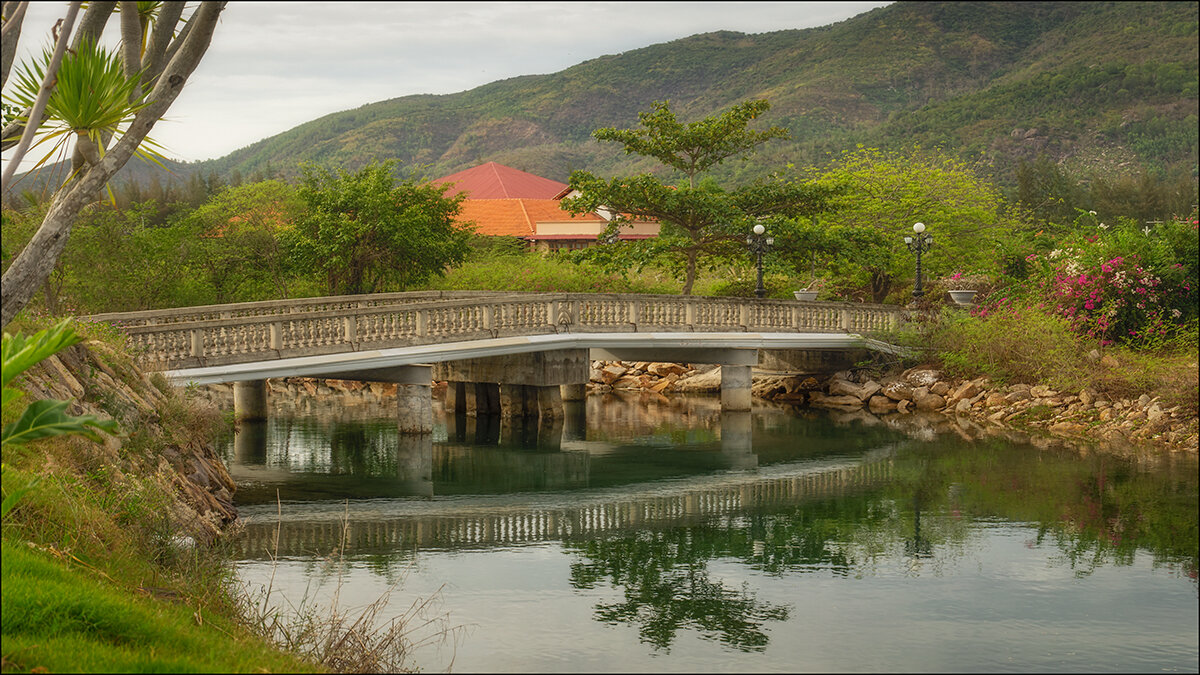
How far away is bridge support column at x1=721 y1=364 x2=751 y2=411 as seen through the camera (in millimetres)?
31422

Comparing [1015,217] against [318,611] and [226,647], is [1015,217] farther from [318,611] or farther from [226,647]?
[226,647]

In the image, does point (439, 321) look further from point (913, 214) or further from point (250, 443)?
point (913, 214)

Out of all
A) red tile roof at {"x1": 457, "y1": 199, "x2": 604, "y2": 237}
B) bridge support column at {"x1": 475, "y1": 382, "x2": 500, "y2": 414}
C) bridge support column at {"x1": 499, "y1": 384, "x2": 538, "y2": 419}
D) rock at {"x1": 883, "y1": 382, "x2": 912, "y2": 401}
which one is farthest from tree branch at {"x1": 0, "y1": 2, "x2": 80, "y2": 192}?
red tile roof at {"x1": 457, "y1": 199, "x2": 604, "y2": 237}

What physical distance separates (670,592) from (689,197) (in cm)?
2066

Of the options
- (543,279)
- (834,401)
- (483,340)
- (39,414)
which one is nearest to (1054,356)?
(834,401)

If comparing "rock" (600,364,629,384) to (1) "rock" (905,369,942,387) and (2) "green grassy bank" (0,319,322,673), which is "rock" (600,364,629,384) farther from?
(2) "green grassy bank" (0,319,322,673)

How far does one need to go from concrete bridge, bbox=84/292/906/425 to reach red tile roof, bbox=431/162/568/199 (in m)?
38.2

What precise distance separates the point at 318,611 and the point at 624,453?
13793mm

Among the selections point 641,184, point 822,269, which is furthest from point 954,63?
point 641,184

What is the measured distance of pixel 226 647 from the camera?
8.03 metres

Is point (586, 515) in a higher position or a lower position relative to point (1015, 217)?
lower

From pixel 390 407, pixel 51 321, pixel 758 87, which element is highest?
Result: pixel 758 87

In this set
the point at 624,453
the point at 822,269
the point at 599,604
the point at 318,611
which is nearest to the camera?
the point at 318,611

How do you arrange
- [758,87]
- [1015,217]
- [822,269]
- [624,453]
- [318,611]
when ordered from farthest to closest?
[758,87]
[1015,217]
[822,269]
[624,453]
[318,611]
